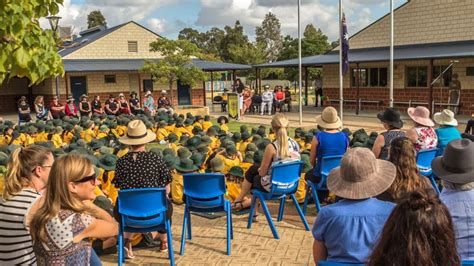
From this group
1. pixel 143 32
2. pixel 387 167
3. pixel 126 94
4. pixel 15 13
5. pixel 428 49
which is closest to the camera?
pixel 387 167

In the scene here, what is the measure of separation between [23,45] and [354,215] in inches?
115

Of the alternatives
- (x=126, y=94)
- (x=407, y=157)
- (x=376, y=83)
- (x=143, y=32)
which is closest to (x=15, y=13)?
(x=407, y=157)

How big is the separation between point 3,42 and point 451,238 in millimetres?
3590

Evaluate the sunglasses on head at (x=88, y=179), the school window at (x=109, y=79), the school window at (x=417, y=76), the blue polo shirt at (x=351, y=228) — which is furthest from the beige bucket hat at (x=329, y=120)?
the school window at (x=109, y=79)

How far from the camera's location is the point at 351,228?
3.21m

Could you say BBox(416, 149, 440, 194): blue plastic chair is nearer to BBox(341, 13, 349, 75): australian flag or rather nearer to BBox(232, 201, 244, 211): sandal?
BBox(232, 201, 244, 211): sandal

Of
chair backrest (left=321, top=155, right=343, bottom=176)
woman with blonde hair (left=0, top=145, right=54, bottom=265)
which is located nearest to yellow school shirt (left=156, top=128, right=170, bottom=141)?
chair backrest (left=321, top=155, right=343, bottom=176)

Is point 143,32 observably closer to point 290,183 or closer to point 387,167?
point 290,183

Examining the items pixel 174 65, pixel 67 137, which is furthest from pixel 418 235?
pixel 174 65

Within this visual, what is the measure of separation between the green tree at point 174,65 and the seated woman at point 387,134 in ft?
70.4

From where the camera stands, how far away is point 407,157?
4559mm

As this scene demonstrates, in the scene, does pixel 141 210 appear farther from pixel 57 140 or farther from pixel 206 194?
pixel 57 140

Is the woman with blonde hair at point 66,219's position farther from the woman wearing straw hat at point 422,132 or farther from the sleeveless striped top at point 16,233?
the woman wearing straw hat at point 422,132

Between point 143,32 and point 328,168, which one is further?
point 143,32
